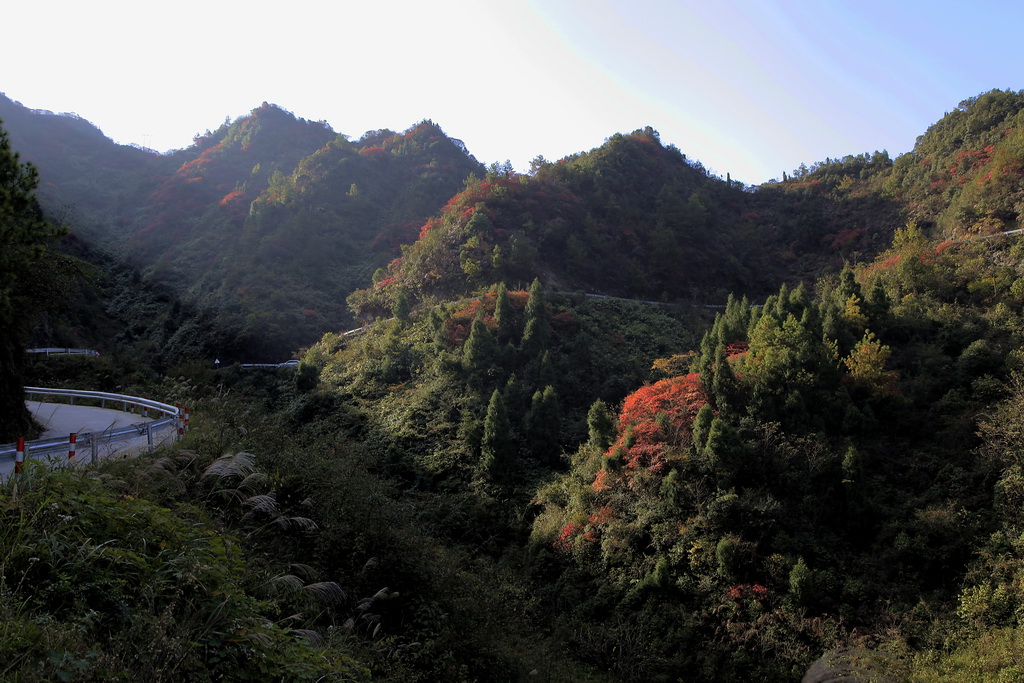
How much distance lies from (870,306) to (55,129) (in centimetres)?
7891

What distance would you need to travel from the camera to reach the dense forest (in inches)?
240

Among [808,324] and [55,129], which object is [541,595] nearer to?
[808,324]

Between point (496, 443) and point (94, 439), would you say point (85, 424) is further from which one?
point (496, 443)

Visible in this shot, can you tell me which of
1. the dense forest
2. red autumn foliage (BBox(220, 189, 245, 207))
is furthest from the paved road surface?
red autumn foliage (BBox(220, 189, 245, 207))

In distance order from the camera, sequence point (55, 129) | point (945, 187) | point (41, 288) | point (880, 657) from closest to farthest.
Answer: point (41, 288)
point (880, 657)
point (945, 187)
point (55, 129)

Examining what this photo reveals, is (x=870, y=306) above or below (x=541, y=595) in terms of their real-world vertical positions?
above

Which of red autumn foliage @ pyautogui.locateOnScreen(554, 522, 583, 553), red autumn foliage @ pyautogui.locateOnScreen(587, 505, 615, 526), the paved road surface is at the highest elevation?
the paved road surface

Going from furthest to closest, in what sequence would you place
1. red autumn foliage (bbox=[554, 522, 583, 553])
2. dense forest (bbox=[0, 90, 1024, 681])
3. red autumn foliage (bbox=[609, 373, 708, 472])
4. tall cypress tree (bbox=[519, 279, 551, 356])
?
tall cypress tree (bbox=[519, 279, 551, 356])
red autumn foliage (bbox=[609, 373, 708, 472])
red autumn foliage (bbox=[554, 522, 583, 553])
dense forest (bbox=[0, 90, 1024, 681])

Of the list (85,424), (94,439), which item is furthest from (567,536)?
(94,439)

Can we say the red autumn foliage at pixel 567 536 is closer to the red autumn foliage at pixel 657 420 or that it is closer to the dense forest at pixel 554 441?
the dense forest at pixel 554 441

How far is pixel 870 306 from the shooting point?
2314cm

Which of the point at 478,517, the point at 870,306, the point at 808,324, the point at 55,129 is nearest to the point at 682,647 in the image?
the point at 478,517

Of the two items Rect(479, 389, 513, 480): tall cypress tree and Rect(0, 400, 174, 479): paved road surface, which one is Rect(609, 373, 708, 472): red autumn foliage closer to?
Rect(479, 389, 513, 480): tall cypress tree

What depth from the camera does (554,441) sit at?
23.6 meters
